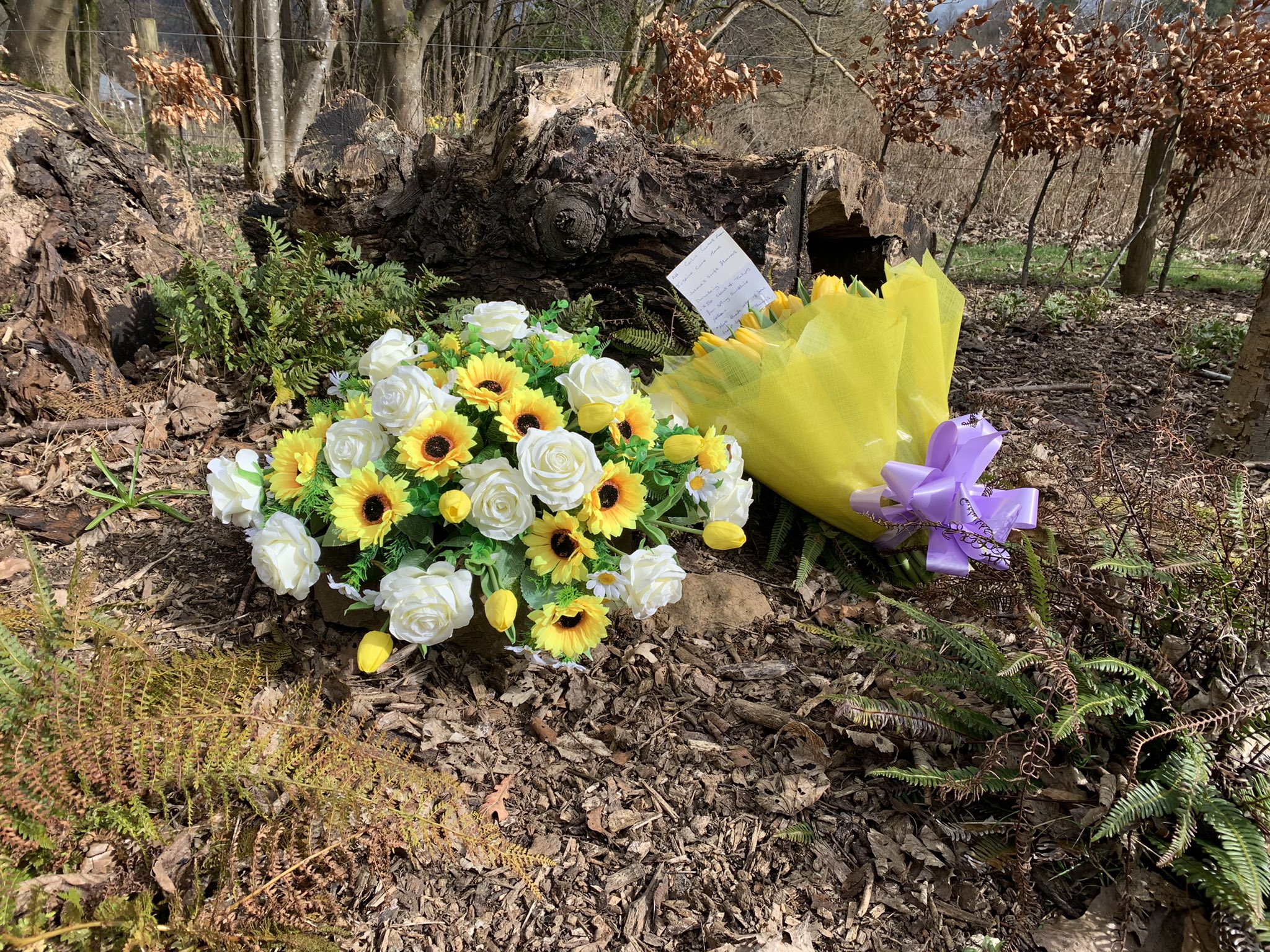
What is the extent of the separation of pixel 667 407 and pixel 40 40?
9.73 meters

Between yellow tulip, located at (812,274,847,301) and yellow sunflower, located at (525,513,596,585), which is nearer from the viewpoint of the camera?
yellow sunflower, located at (525,513,596,585)

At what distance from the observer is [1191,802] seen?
1166 mm

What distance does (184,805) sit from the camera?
1387 millimetres

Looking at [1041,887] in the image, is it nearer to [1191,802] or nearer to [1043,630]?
[1191,802]

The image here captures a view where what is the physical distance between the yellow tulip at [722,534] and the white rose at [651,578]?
13cm

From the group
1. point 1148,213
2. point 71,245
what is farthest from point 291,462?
point 1148,213

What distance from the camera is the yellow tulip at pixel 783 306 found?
7.29 feet

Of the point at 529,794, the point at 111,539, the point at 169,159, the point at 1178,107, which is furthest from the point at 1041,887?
the point at 169,159

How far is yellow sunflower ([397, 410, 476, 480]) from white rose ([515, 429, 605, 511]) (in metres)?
0.15

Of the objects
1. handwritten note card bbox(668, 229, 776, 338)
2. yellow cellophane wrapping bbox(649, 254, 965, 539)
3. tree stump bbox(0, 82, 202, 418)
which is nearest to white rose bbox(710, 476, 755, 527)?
yellow cellophane wrapping bbox(649, 254, 965, 539)

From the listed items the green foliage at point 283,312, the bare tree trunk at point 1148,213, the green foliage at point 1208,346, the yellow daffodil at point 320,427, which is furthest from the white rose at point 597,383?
the bare tree trunk at point 1148,213

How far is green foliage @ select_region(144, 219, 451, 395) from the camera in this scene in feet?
7.99

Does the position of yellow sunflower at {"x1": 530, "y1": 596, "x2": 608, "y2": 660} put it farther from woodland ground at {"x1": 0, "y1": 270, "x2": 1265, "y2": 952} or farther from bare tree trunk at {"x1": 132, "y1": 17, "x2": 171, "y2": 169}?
bare tree trunk at {"x1": 132, "y1": 17, "x2": 171, "y2": 169}

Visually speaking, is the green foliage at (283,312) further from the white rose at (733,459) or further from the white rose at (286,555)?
the white rose at (733,459)
